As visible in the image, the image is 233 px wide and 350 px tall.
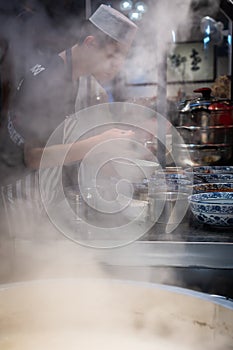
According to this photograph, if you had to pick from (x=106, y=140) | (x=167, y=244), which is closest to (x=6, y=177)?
(x=106, y=140)

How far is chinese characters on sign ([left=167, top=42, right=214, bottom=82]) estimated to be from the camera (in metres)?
10.9

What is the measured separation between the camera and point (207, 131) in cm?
397

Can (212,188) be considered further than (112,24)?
No

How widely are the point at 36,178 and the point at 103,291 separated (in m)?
1.77

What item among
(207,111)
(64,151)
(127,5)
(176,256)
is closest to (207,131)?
(207,111)

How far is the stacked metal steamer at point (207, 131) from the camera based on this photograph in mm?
3871

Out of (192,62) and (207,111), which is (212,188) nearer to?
(207,111)

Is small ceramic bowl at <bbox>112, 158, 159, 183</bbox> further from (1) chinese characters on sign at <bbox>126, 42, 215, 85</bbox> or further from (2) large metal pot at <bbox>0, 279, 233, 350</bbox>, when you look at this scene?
(1) chinese characters on sign at <bbox>126, 42, 215, 85</bbox>

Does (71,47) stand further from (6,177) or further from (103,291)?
(103,291)

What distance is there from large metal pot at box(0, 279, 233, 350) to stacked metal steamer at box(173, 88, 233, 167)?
2649 mm

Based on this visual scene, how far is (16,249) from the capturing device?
169 cm

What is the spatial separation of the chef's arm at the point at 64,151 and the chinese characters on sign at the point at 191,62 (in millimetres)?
8874

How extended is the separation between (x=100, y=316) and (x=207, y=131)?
9.64 feet

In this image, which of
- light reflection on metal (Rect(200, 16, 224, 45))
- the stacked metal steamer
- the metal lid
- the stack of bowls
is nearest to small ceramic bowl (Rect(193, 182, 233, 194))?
the stack of bowls
